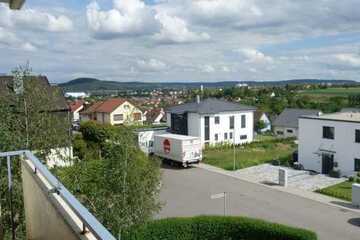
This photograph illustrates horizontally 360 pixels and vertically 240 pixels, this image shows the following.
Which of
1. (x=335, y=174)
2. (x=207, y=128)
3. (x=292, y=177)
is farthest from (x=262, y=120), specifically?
(x=292, y=177)

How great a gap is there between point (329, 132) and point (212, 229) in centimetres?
1563

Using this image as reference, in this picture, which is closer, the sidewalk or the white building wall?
the sidewalk

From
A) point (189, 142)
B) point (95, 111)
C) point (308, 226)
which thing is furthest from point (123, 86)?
point (308, 226)

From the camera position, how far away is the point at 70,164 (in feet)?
33.6

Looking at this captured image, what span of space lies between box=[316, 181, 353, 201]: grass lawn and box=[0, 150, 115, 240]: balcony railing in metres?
19.3

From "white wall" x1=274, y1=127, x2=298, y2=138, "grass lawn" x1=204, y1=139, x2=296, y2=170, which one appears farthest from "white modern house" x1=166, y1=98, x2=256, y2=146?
"white wall" x1=274, y1=127, x2=298, y2=138

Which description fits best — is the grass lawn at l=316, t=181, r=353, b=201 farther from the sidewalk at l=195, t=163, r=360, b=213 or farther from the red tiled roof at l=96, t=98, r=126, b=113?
the red tiled roof at l=96, t=98, r=126, b=113

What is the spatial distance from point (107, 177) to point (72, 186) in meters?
0.98

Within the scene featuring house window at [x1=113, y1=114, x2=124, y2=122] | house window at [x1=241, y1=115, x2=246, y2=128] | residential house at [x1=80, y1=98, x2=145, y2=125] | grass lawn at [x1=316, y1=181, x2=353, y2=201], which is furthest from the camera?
house window at [x1=113, y1=114, x2=124, y2=122]

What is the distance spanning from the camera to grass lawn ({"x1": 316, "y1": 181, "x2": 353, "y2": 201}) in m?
20.0

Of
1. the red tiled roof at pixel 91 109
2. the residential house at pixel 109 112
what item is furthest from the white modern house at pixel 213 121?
the red tiled roof at pixel 91 109

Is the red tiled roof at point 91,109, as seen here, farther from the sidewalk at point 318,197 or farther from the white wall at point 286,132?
the sidewalk at point 318,197

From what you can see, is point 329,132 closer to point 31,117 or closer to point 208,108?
point 208,108

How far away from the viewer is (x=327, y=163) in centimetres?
2572
